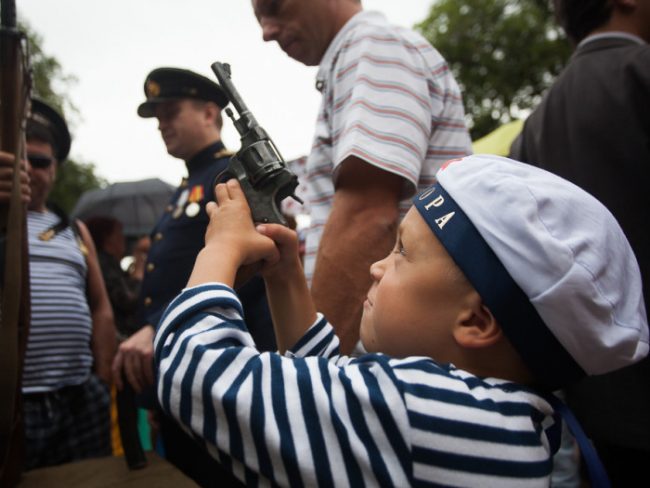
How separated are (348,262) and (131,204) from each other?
6380mm

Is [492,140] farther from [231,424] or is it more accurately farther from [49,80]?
[49,80]

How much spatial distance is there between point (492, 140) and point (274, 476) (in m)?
5.02

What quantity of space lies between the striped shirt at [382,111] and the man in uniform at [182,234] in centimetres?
47

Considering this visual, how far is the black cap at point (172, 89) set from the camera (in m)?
2.56

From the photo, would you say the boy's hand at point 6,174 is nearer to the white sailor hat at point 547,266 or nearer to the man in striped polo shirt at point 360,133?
the man in striped polo shirt at point 360,133

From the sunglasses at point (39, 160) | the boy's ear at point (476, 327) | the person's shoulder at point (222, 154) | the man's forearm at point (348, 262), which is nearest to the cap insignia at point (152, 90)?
the person's shoulder at point (222, 154)

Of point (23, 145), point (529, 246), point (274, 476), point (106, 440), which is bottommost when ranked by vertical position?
point (106, 440)

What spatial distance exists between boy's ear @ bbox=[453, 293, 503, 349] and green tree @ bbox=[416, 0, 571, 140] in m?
17.4

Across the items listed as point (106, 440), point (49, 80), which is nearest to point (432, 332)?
point (106, 440)

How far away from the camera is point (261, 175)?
1106 millimetres

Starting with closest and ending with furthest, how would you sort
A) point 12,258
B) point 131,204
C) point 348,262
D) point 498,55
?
point 348,262, point 12,258, point 131,204, point 498,55

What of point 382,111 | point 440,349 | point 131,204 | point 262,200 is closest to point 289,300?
point 262,200

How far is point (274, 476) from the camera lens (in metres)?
0.88

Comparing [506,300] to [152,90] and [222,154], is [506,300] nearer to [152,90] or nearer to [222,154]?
[222,154]
